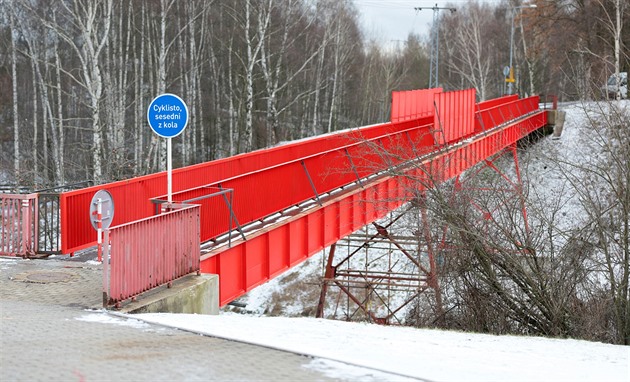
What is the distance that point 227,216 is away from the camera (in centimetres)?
1224

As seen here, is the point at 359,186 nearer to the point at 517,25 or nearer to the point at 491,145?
the point at 491,145

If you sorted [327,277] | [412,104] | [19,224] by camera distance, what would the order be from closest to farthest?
[19,224], [327,277], [412,104]

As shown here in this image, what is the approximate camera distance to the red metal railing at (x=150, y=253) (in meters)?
8.67

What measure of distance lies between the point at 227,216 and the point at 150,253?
10.1 ft

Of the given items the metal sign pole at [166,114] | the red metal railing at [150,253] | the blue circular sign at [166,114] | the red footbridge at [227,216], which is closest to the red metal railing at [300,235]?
the red footbridge at [227,216]

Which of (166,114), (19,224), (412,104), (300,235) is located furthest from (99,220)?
(412,104)

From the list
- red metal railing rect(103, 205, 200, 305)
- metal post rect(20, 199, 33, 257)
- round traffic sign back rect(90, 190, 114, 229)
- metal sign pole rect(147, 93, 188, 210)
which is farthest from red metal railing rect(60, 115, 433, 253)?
red metal railing rect(103, 205, 200, 305)

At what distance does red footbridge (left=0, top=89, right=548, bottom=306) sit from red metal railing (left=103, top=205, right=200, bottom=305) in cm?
1

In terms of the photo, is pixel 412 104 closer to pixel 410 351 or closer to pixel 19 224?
pixel 19 224

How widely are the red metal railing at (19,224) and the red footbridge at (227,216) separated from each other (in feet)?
0.05

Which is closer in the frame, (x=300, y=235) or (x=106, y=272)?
(x=106, y=272)

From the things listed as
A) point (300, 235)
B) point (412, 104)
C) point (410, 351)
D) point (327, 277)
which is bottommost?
point (327, 277)

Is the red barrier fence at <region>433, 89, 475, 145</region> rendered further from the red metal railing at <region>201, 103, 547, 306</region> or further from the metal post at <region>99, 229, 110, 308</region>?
the metal post at <region>99, 229, 110, 308</region>

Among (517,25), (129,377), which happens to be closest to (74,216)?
(129,377)
